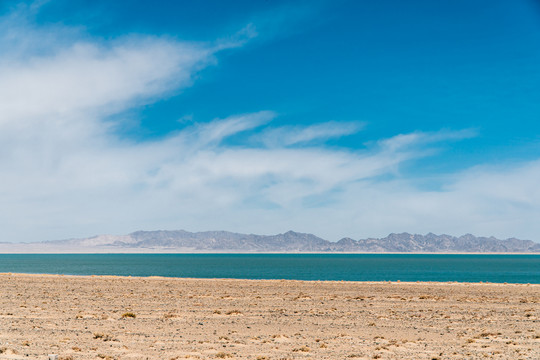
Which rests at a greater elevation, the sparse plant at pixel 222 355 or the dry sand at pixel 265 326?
the sparse plant at pixel 222 355

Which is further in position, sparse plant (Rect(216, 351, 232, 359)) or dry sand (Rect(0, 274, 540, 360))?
dry sand (Rect(0, 274, 540, 360))

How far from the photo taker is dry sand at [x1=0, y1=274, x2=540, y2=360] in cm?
1680

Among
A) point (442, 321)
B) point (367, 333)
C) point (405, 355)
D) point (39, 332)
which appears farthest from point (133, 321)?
point (442, 321)

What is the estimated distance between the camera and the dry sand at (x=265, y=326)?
A: 16.8m

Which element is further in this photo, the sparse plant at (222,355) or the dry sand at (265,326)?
the dry sand at (265,326)

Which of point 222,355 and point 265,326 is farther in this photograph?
point 265,326

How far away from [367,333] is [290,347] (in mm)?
4905

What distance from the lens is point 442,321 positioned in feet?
81.5

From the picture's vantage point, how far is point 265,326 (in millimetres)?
22594

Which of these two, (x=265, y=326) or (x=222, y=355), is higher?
(x=222, y=355)

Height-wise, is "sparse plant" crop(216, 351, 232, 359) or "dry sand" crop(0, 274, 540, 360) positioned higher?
"sparse plant" crop(216, 351, 232, 359)

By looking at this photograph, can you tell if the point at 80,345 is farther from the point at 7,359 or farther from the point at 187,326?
the point at 187,326

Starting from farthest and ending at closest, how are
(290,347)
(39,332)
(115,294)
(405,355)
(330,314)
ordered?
1. (115,294)
2. (330,314)
3. (39,332)
4. (290,347)
5. (405,355)

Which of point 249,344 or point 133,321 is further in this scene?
point 133,321
